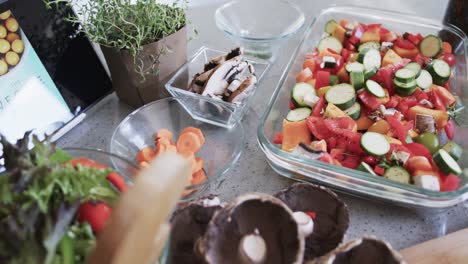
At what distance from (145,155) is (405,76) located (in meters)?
0.75

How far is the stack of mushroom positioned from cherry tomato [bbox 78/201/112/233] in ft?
1.89

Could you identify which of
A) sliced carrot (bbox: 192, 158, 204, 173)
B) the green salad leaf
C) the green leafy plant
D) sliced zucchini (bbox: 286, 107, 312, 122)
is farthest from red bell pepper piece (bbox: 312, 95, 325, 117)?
the green salad leaf

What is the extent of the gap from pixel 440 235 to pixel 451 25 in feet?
2.53

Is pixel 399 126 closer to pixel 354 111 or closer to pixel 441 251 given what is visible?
pixel 354 111

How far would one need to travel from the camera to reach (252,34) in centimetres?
162

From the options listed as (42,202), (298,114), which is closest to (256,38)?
(298,114)

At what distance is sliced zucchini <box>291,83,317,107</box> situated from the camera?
122 centimetres

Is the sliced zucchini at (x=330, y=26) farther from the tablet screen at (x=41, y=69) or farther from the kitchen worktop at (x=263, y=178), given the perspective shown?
the tablet screen at (x=41, y=69)

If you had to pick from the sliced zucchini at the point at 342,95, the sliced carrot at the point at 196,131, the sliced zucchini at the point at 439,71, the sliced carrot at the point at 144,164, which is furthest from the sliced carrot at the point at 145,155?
the sliced zucchini at the point at 439,71

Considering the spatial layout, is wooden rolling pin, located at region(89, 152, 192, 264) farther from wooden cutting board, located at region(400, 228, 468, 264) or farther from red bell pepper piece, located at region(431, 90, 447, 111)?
red bell pepper piece, located at region(431, 90, 447, 111)

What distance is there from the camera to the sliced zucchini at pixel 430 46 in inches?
54.4

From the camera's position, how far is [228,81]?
1.21m

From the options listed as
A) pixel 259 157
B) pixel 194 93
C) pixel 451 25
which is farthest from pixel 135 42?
pixel 451 25

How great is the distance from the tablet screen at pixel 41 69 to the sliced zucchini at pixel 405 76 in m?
0.85
